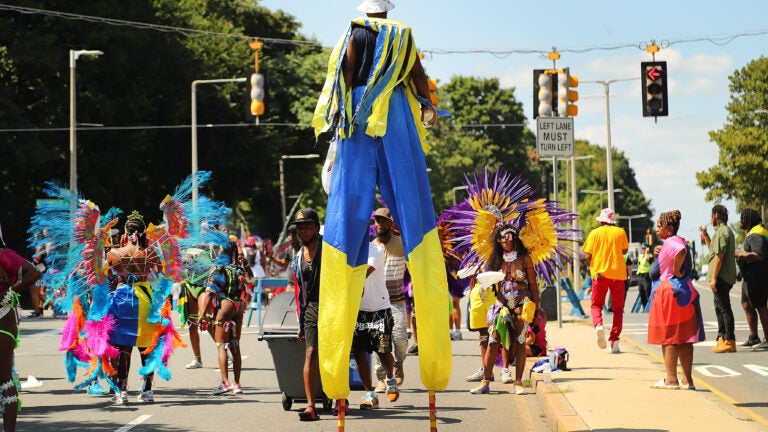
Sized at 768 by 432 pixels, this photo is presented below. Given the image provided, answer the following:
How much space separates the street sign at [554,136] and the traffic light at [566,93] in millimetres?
2468

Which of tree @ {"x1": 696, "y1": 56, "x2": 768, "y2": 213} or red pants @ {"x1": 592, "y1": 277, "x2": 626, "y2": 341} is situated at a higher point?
tree @ {"x1": 696, "y1": 56, "x2": 768, "y2": 213}

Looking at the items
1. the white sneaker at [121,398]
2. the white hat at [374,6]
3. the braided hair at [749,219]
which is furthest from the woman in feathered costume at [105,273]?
the braided hair at [749,219]

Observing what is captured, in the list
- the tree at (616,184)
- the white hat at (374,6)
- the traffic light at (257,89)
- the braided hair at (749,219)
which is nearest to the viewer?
the white hat at (374,6)

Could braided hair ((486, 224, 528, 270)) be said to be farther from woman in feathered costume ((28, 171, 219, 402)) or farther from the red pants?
the red pants

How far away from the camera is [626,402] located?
11250 mm

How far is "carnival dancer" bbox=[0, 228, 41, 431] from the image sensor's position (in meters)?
9.66

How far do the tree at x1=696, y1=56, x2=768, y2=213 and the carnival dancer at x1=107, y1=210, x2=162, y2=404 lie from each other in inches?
2244

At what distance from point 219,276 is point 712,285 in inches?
300

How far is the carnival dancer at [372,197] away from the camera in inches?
328

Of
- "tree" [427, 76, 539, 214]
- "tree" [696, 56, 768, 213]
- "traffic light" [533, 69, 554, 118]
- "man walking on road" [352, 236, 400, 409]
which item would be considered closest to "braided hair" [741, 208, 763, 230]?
"traffic light" [533, 69, 554, 118]

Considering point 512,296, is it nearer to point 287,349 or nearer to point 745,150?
point 287,349

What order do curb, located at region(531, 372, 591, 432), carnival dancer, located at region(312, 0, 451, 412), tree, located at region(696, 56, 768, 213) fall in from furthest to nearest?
tree, located at region(696, 56, 768, 213)
curb, located at region(531, 372, 591, 432)
carnival dancer, located at region(312, 0, 451, 412)

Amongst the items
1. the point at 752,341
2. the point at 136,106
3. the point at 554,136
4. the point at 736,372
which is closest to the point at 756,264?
the point at 752,341

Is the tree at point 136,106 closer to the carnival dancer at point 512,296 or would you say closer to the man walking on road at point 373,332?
the carnival dancer at point 512,296
